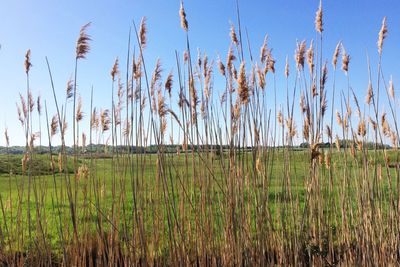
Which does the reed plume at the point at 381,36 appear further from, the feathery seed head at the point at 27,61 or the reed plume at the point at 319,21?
the feathery seed head at the point at 27,61

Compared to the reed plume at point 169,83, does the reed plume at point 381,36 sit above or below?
above

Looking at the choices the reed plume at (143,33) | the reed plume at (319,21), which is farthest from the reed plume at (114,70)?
the reed plume at (319,21)

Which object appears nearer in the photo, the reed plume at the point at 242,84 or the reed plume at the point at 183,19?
the reed plume at the point at 242,84

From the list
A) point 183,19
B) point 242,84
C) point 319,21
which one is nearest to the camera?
point 242,84

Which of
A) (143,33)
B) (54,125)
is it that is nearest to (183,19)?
(143,33)

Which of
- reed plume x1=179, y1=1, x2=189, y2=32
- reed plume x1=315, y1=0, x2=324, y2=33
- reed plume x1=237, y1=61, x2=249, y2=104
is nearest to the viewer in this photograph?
reed plume x1=237, y1=61, x2=249, y2=104

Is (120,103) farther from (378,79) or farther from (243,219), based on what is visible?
(378,79)

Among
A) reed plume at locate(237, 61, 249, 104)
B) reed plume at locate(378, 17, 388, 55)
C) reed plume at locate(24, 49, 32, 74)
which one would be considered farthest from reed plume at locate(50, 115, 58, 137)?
reed plume at locate(378, 17, 388, 55)

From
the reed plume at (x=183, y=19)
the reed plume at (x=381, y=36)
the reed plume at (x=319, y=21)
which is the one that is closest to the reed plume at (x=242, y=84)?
the reed plume at (x=183, y=19)

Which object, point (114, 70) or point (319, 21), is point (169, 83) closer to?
point (114, 70)

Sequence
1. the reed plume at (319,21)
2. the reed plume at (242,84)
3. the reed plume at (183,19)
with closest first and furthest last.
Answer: the reed plume at (242,84), the reed plume at (183,19), the reed plume at (319,21)

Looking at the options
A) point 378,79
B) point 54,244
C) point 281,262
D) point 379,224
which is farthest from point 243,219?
point 54,244

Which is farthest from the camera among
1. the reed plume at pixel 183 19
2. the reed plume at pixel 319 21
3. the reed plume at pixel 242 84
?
the reed plume at pixel 319 21

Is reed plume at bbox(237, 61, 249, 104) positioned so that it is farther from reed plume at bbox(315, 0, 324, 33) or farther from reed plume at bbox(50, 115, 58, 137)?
reed plume at bbox(50, 115, 58, 137)
